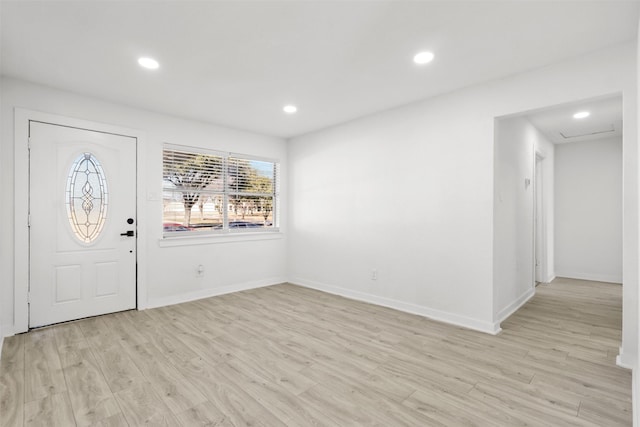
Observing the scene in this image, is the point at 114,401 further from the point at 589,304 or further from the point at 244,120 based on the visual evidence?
the point at 589,304

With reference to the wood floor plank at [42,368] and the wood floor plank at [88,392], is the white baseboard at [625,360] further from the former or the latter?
the wood floor plank at [42,368]

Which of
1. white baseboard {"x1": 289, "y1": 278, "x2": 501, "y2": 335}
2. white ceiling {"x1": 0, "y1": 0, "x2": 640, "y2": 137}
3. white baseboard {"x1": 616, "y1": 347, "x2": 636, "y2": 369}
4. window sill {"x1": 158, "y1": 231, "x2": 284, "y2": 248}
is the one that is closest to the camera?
white ceiling {"x1": 0, "y1": 0, "x2": 640, "y2": 137}

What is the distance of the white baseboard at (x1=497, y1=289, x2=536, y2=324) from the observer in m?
3.53

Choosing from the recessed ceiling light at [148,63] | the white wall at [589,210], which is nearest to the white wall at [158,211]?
the recessed ceiling light at [148,63]

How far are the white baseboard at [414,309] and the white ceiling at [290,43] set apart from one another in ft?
8.19

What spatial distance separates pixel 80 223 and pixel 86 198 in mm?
293

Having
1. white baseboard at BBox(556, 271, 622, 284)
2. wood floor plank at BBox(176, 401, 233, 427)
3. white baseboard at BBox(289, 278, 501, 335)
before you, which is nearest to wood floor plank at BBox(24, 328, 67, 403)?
wood floor plank at BBox(176, 401, 233, 427)

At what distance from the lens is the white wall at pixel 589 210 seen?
5.46 metres

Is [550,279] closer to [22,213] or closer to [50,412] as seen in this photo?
[50,412]

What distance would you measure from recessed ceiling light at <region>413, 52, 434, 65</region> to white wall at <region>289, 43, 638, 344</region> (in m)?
0.87

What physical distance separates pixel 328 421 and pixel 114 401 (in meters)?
1.42

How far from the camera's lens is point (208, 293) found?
4668mm

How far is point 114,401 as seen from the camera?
2098mm

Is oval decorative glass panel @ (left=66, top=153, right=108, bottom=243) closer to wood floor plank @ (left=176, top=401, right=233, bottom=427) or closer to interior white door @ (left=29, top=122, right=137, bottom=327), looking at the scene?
interior white door @ (left=29, top=122, right=137, bottom=327)
